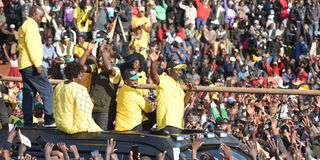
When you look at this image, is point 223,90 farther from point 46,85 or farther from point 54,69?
point 54,69

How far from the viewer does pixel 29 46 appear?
9703 mm

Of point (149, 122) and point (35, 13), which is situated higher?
point (35, 13)

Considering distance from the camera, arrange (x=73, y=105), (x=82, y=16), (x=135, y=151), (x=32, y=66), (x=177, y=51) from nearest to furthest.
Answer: (x=135, y=151)
(x=73, y=105)
(x=32, y=66)
(x=82, y=16)
(x=177, y=51)

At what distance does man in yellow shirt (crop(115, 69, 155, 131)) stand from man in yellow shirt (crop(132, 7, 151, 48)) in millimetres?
10674

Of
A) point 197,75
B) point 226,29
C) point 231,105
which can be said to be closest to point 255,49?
point 226,29

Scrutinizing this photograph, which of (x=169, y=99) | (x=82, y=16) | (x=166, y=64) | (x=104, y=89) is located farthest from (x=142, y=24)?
(x=169, y=99)

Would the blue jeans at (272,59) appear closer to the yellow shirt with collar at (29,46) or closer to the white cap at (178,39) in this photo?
the white cap at (178,39)

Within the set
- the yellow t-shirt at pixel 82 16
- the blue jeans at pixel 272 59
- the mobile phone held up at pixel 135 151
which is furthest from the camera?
the blue jeans at pixel 272 59

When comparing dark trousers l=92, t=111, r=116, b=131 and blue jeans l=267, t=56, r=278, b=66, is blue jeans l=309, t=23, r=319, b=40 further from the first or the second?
dark trousers l=92, t=111, r=116, b=131

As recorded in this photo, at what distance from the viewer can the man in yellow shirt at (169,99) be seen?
9.41 metres

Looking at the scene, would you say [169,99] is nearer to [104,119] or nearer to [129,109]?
[129,109]

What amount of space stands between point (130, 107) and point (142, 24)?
1131cm

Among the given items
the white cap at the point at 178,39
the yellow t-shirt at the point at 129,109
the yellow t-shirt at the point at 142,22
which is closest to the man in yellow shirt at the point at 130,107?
the yellow t-shirt at the point at 129,109

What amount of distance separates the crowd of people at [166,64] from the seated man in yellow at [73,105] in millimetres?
12
